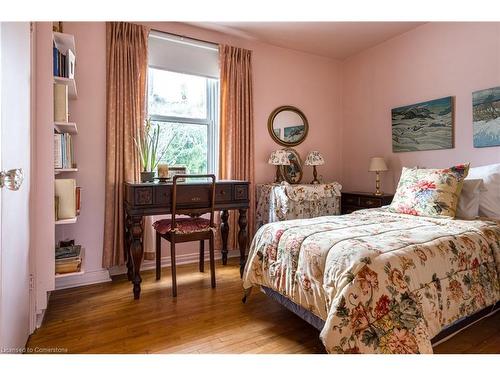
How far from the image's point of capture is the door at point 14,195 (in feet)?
3.66

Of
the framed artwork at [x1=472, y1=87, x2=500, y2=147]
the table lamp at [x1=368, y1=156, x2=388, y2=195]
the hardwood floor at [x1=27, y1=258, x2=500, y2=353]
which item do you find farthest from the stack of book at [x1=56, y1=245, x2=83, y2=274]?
the framed artwork at [x1=472, y1=87, x2=500, y2=147]

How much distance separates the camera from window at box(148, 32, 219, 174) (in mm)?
3057

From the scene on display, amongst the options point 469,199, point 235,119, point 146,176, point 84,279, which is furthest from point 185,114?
point 469,199

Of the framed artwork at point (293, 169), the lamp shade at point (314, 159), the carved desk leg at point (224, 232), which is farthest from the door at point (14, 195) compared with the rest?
the lamp shade at point (314, 159)

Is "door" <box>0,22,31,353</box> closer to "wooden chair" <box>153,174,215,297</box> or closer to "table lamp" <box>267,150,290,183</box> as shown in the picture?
"wooden chair" <box>153,174,215,297</box>

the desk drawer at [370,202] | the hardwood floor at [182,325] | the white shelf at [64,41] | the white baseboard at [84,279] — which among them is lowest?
the hardwood floor at [182,325]

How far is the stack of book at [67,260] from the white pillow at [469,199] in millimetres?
2849

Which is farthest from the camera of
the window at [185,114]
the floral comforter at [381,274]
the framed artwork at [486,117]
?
the window at [185,114]

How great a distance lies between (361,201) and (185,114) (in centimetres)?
223

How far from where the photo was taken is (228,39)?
333cm

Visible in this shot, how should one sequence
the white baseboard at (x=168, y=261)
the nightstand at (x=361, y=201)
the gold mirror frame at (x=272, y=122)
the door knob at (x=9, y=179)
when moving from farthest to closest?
the gold mirror frame at (x=272, y=122) < the nightstand at (x=361, y=201) < the white baseboard at (x=168, y=261) < the door knob at (x=9, y=179)

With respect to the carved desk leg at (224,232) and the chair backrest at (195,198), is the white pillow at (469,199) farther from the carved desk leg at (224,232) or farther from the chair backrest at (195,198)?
the carved desk leg at (224,232)

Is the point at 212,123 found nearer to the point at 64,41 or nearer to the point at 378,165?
the point at 64,41

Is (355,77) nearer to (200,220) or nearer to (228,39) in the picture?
(228,39)
